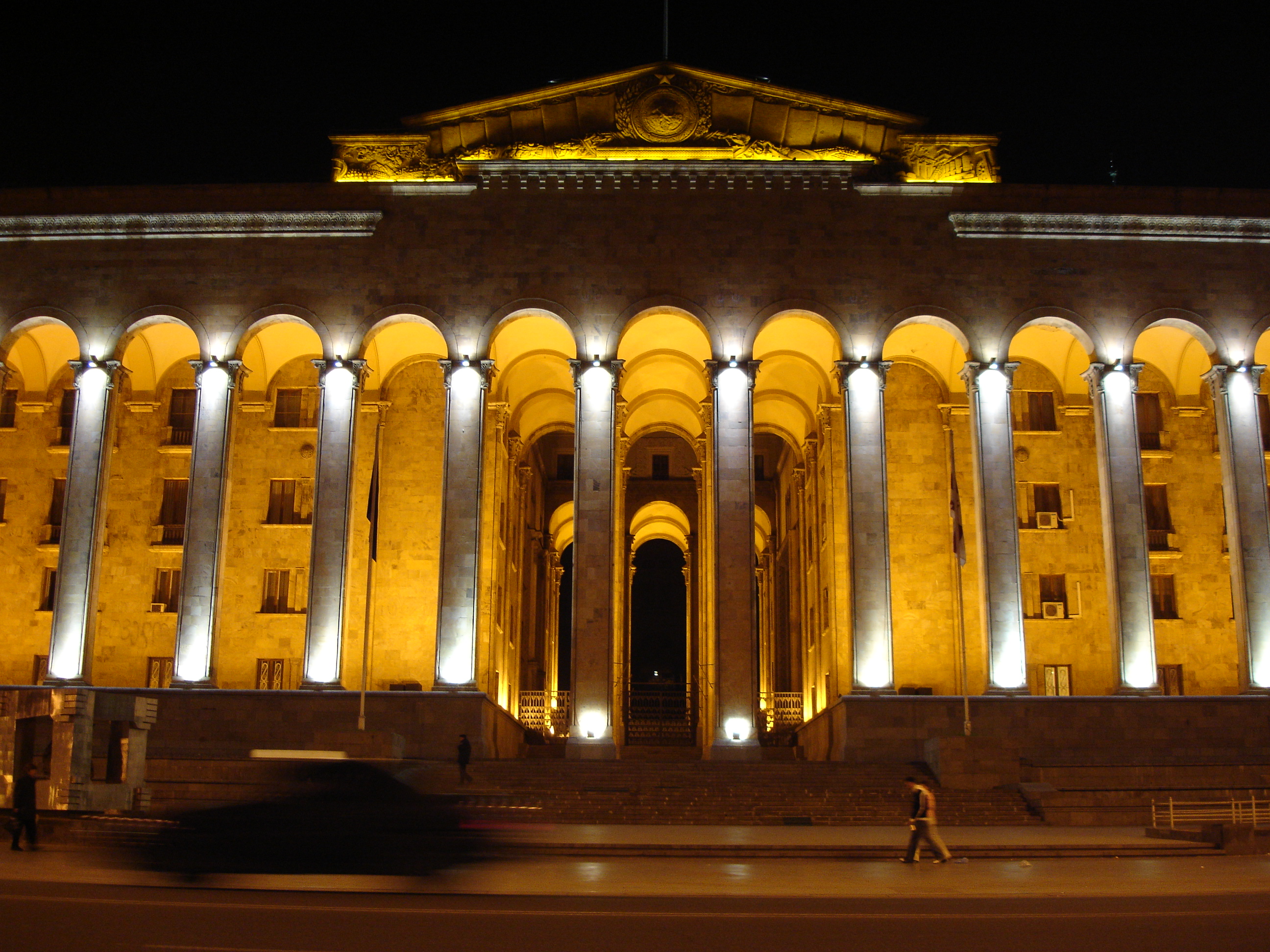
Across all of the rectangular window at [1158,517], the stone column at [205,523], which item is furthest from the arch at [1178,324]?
the stone column at [205,523]

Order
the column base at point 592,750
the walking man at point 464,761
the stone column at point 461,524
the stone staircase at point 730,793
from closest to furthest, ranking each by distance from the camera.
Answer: the stone staircase at point 730,793, the walking man at point 464,761, the column base at point 592,750, the stone column at point 461,524

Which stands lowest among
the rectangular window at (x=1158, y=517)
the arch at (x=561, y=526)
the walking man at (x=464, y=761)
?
the walking man at (x=464, y=761)

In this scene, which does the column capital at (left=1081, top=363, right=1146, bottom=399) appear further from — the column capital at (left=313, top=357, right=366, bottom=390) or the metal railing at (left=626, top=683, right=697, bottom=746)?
the column capital at (left=313, top=357, right=366, bottom=390)

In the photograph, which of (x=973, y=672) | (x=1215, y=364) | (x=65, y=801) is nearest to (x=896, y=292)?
(x=1215, y=364)

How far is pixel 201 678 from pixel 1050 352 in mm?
24791

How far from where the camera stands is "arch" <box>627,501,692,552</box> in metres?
51.9

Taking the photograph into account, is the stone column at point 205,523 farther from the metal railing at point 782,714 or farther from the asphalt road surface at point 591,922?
the asphalt road surface at point 591,922

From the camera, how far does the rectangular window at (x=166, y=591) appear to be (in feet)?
117

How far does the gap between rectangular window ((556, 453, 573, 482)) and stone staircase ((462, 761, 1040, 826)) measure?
24.0 metres

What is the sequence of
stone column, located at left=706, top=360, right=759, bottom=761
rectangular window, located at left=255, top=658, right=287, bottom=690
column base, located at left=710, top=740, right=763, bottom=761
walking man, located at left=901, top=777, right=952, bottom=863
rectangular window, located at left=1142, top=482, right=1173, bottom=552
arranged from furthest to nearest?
rectangular window, located at left=1142, top=482, right=1173, bottom=552, rectangular window, located at left=255, top=658, right=287, bottom=690, stone column, located at left=706, top=360, right=759, bottom=761, column base, located at left=710, top=740, right=763, bottom=761, walking man, located at left=901, top=777, right=952, bottom=863

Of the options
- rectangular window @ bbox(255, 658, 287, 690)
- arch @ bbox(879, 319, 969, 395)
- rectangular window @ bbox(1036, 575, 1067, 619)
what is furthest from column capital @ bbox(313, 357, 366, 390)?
rectangular window @ bbox(1036, 575, 1067, 619)

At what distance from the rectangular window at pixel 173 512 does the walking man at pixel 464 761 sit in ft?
44.6

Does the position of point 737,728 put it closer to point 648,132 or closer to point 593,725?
point 593,725

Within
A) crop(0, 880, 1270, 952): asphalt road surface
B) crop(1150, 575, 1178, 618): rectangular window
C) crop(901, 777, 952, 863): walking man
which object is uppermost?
crop(1150, 575, 1178, 618): rectangular window
